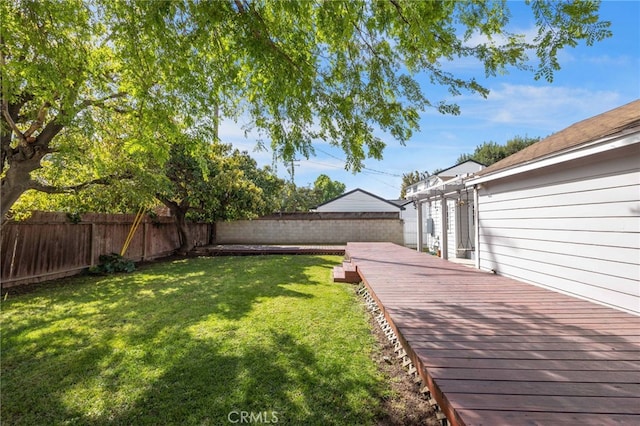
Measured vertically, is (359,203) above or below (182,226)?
above

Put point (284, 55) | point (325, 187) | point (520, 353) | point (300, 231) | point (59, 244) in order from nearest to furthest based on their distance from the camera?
point (520, 353), point (284, 55), point (59, 244), point (300, 231), point (325, 187)

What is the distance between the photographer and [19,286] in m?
5.93

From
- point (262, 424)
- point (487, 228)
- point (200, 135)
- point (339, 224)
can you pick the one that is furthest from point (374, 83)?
point (339, 224)

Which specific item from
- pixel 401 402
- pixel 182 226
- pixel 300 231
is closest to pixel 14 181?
pixel 182 226

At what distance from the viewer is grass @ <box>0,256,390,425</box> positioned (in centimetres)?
218

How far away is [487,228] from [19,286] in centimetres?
955

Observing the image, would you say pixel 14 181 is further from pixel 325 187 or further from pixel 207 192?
pixel 325 187

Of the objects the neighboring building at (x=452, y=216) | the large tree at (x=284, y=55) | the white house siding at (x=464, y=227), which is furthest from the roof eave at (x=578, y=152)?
the white house siding at (x=464, y=227)

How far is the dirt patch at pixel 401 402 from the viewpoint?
2053mm

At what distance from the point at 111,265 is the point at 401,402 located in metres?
8.32

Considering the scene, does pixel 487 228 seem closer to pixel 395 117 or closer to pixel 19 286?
pixel 395 117

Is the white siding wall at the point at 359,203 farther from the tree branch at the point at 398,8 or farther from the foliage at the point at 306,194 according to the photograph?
the tree branch at the point at 398,8

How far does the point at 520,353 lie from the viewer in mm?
2205

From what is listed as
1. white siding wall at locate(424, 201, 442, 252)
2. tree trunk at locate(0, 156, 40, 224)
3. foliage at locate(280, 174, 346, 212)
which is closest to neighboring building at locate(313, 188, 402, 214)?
foliage at locate(280, 174, 346, 212)
